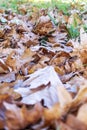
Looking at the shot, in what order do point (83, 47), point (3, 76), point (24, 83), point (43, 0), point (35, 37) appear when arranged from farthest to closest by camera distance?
point (43, 0) < point (35, 37) < point (83, 47) < point (3, 76) < point (24, 83)

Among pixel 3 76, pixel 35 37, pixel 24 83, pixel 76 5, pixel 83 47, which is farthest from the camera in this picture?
pixel 76 5

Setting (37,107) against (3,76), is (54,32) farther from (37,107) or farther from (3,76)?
(37,107)

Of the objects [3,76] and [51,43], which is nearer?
[3,76]

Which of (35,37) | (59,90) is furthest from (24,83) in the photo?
(35,37)

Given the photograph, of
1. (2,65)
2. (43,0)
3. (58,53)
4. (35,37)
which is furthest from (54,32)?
(43,0)

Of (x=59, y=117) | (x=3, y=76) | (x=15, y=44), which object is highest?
(x=15, y=44)

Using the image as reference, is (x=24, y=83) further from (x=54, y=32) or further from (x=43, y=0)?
(x=43, y=0)

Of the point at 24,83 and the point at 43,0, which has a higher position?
the point at 43,0
